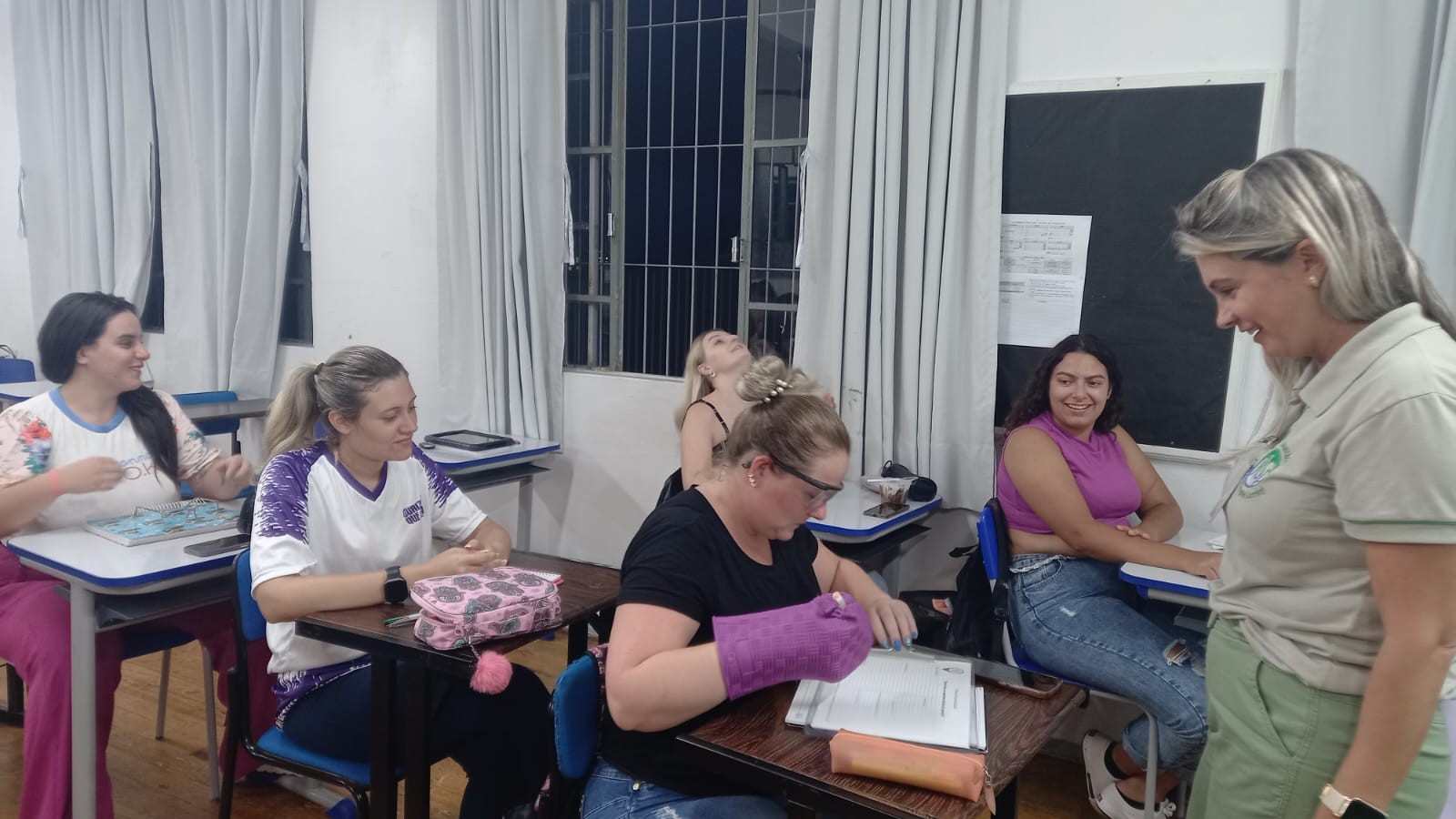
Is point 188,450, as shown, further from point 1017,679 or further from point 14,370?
point 14,370

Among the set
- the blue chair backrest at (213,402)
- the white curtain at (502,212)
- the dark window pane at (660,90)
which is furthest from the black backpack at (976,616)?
the blue chair backrest at (213,402)

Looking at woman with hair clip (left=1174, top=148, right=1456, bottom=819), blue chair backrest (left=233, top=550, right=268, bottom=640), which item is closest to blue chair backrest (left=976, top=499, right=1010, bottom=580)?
woman with hair clip (left=1174, top=148, right=1456, bottom=819)

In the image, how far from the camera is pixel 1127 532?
7.79ft

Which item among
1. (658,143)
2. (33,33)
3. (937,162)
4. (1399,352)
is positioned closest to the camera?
(1399,352)

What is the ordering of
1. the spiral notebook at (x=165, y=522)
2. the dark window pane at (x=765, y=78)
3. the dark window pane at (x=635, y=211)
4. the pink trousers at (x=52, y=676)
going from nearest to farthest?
1. the pink trousers at (x=52, y=676)
2. the spiral notebook at (x=165, y=522)
3. the dark window pane at (x=765, y=78)
4. the dark window pane at (x=635, y=211)

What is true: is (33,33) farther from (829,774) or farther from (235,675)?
(829,774)

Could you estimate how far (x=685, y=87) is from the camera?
11.8 ft

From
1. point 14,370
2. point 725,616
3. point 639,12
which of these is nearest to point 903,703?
point 725,616

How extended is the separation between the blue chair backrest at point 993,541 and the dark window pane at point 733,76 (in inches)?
69.8

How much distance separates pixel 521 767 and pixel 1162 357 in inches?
82.0

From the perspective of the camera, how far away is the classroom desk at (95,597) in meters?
1.93

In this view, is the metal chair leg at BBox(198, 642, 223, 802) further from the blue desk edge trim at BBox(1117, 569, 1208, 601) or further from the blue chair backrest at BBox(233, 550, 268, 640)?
the blue desk edge trim at BBox(1117, 569, 1208, 601)

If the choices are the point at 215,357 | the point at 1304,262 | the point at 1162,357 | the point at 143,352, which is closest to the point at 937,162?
the point at 1162,357

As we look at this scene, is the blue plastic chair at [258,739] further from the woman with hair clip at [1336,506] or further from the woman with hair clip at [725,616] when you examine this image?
the woman with hair clip at [1336,506]
